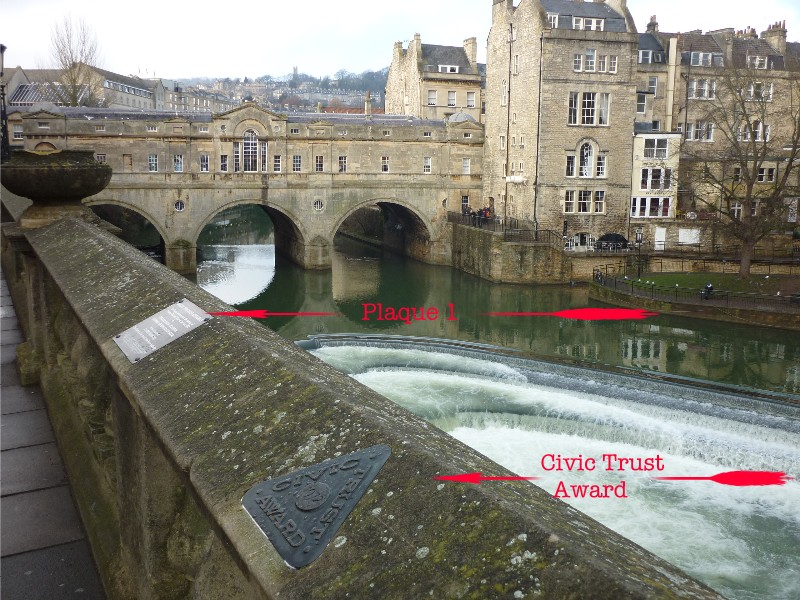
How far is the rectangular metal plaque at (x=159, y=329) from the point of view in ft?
14.1

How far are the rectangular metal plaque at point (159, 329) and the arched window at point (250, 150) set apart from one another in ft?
136

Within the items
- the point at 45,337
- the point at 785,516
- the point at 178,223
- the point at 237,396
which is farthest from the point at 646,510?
the point at 178,223

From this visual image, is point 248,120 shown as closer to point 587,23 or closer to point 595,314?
point 587,23

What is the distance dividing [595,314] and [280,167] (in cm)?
2029

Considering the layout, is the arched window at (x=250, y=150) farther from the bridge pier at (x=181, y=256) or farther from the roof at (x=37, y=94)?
the roof at (x=37, y=94)

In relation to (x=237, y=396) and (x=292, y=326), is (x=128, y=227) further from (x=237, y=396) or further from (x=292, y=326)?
(x=237, y=396)

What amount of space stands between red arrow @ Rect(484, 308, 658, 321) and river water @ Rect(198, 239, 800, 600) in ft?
2.58

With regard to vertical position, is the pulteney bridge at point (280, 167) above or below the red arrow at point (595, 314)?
above

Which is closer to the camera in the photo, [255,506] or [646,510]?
[255,506]

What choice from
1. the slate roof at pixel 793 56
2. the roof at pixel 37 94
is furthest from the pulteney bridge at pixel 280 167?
the roof at pixel 37 94

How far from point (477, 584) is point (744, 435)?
14995mm

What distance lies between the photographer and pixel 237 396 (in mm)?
3404

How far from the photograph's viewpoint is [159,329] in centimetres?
450

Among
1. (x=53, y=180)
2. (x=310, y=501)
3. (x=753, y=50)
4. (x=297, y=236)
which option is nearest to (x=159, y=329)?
(x=310, y=501)
